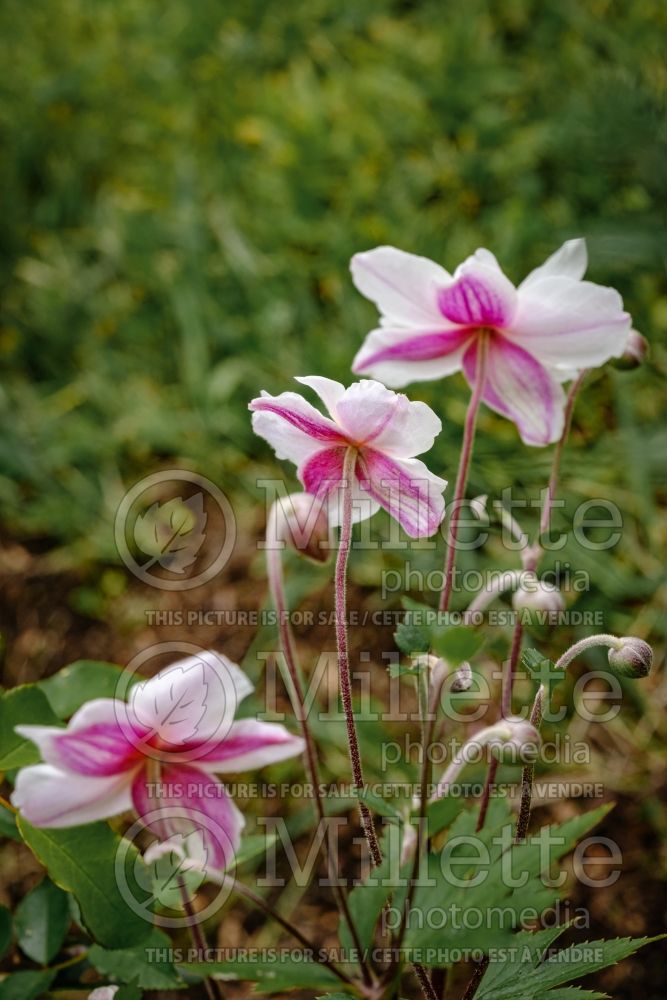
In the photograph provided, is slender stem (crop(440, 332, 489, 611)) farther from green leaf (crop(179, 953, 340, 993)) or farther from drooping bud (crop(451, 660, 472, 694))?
green leaf (crop(179, 953, 340, 993))

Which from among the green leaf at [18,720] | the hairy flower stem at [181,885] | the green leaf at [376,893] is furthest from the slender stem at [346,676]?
the green leaf at [18,720]

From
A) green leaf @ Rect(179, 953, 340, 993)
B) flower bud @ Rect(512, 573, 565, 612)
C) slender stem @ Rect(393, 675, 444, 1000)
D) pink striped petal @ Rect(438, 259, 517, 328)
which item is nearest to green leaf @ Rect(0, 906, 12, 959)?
green leaf @ Rect(179, 953, 340, 993)

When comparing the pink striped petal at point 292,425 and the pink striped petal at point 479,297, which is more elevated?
the pink striped petal at point 479,297

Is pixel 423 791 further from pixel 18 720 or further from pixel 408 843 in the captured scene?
pixel 18 720

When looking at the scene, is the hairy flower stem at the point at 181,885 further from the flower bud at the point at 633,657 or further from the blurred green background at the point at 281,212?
the blurred green background at the point at 281,212

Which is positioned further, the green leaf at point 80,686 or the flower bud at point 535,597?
the green leaf at point 80,686

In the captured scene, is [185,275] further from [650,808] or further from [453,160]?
[650,808]

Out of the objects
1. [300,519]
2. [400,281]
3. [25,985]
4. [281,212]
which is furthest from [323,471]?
[281,212]
